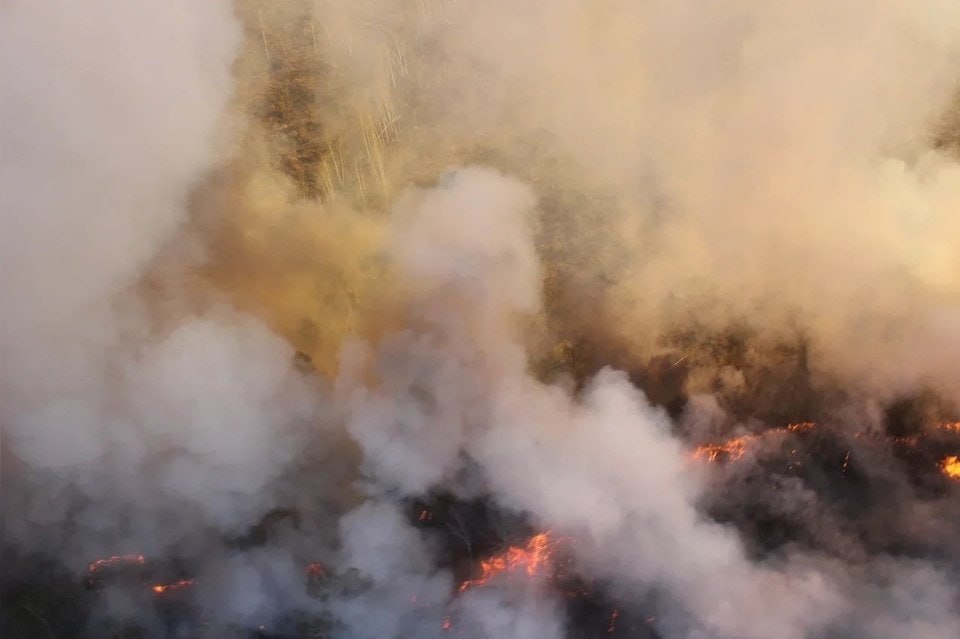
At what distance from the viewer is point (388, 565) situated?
440 cm

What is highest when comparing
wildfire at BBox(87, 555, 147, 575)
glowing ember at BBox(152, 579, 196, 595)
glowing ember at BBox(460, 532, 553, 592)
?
glowing ember at BBox(460, 532, 553, 592)

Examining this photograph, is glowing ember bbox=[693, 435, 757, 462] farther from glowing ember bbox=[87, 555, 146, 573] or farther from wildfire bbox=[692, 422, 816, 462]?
glowing ember bbox=[87, 555, 146, 573]

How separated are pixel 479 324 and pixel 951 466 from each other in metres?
3.50

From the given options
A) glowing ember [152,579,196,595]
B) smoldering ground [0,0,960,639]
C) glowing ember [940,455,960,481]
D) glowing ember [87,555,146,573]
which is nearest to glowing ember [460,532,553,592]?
smoldering ground [0,0,960,639]

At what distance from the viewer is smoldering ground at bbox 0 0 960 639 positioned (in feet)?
13.8

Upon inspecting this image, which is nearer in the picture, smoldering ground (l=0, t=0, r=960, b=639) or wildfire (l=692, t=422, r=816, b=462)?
smoldering ground (l=0, t=0, r=960, b=639)

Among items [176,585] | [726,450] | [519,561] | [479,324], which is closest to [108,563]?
[176,585]

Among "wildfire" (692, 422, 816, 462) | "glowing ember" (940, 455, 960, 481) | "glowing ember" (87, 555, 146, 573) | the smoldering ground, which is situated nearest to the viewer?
the smoldering ground

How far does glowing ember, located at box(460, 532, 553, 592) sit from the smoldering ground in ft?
0.26

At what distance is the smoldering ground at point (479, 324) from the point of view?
166 inches

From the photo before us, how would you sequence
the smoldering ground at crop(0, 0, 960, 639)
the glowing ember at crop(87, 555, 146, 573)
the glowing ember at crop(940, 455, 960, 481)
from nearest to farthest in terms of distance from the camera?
the smoldering ground at crop(0, 0, 960, 639)
the glowing ember at crop(87, 555, 146, 573)
the glowing ember at crop(940, 455, 960, 481)

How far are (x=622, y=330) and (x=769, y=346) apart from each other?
3.60ft

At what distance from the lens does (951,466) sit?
459cm

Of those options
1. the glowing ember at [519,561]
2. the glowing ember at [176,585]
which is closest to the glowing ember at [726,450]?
the glowing ember at [519,561]
